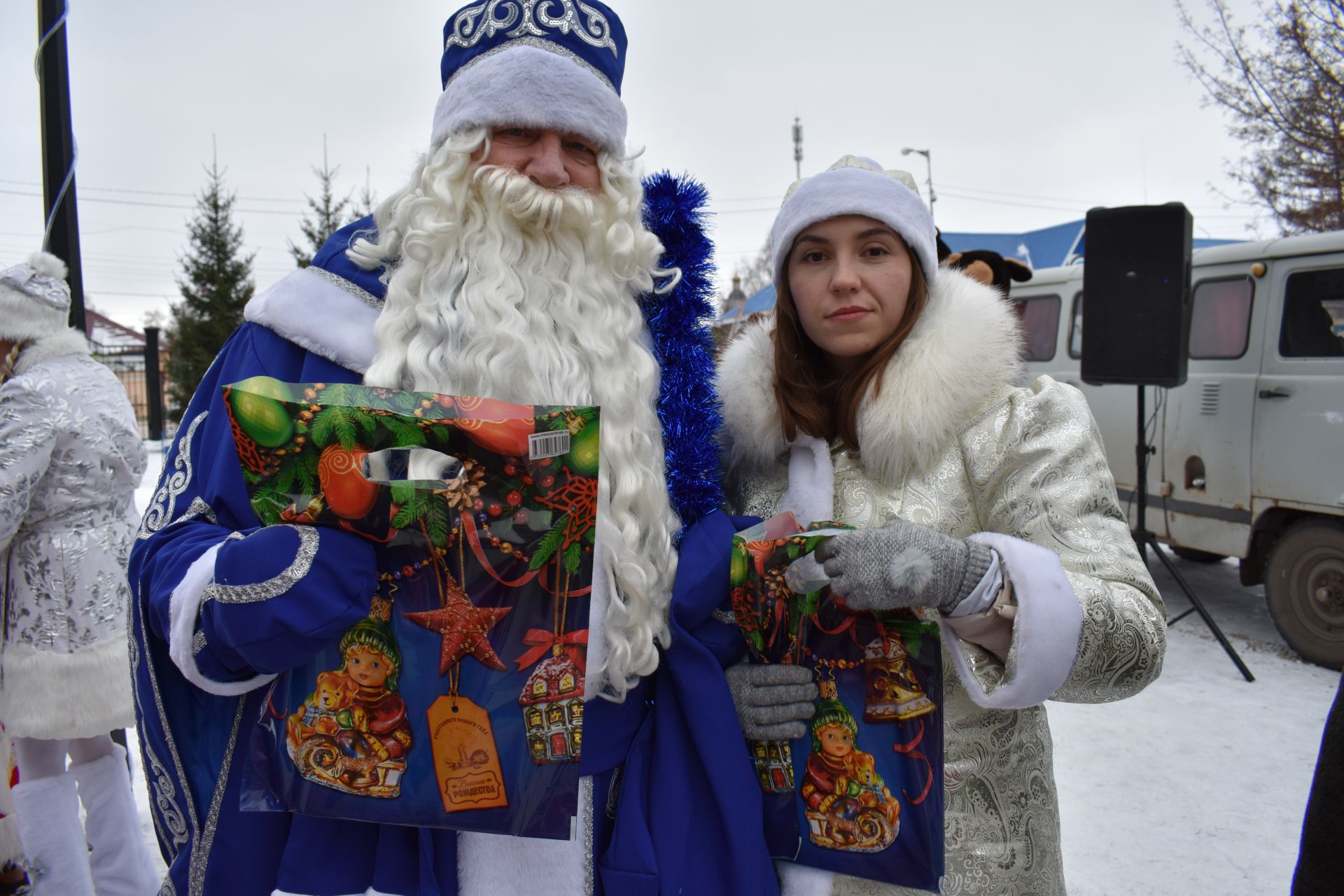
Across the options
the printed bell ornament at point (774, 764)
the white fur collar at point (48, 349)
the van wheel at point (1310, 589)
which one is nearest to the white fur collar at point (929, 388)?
the printed bell ornament at point (774, 764)

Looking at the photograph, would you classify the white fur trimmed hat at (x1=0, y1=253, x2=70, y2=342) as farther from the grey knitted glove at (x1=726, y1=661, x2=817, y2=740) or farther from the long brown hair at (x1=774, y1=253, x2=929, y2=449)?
the grey knitted glove at (x1=726, y1=661, x2=817, y2=740)

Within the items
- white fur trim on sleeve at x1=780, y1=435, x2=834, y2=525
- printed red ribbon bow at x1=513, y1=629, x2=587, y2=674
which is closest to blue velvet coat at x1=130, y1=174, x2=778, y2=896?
white fur trim on sleeve at x1=780, y1=435, x2=834, y2=525

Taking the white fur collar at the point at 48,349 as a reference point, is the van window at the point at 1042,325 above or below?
above

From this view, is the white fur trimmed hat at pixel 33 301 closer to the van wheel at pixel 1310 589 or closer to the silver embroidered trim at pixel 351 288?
the silver embroidered trim at pixel 351 288

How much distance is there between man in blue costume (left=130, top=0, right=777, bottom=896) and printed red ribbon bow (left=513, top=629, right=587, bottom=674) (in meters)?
0.22

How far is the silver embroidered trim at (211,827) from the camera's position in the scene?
1.31 meters

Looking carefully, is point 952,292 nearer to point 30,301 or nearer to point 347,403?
point 347,403

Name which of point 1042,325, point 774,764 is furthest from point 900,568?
point 1042,325

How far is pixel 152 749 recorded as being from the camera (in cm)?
139

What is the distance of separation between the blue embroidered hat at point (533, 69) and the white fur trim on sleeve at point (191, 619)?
919 mm

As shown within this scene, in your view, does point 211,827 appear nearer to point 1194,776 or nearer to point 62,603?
point 62,603

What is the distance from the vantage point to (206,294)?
20938mm

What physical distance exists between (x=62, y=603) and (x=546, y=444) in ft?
8.66

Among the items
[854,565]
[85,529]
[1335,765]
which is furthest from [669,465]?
[85,529]
